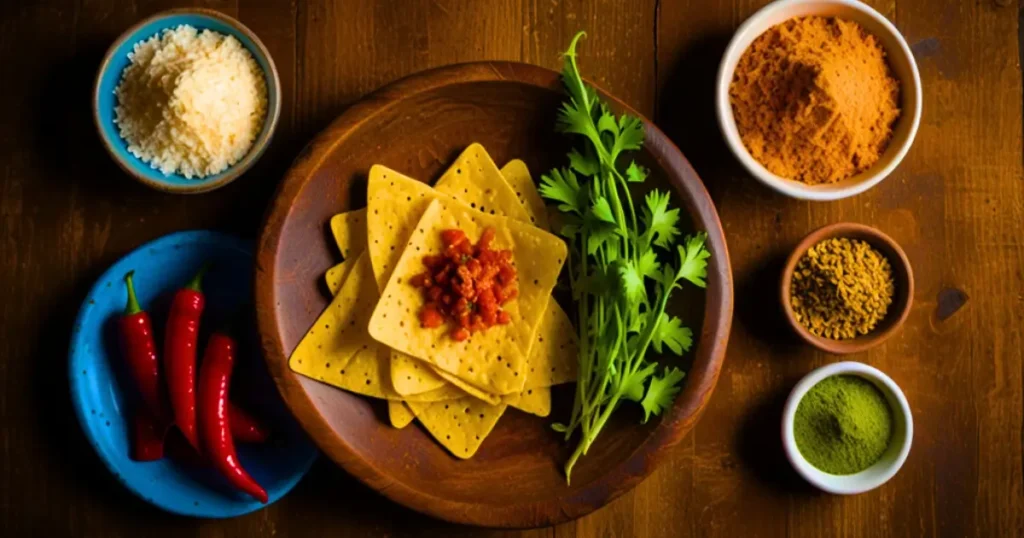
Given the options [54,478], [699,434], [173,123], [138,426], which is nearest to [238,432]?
[138,426]

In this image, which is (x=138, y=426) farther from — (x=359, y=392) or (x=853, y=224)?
(x=853, y=224)

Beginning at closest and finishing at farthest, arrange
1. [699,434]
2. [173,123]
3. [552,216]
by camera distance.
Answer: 1. [173,123]
2. [552,216]
3. [699,434]

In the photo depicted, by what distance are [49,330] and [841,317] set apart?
1.75 metres

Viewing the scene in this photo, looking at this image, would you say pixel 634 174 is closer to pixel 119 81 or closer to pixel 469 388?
pixel 469 388

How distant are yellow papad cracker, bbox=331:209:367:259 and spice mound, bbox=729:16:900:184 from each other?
2.73 ft

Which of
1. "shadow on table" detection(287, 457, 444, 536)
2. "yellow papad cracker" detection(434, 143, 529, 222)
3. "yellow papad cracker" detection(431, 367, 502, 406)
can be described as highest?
"yellow papad cracker" detection(434, 143, 529, 222)

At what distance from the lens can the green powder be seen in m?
1.93

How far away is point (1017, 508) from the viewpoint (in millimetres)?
2070

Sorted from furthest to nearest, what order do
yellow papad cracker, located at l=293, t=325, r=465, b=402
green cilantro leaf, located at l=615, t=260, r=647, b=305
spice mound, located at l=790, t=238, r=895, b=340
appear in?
spice mound, located at l=790, t=238, r=895, b=340, yellow papad cracker, located at l=293, t=325, r=465, b=402, green cilantro leaf, located at l=615, t=260, r=647, b=305

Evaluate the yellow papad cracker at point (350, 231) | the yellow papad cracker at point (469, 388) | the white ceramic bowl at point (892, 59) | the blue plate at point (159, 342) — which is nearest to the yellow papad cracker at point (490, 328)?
the yellow papad cracker at point (469, 388)

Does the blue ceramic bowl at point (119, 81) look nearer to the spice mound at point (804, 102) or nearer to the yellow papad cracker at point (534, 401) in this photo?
the yellow papad cracker at point (534, 401)

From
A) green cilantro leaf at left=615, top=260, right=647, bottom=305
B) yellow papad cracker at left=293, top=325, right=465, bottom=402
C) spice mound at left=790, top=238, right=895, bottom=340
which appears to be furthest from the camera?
spice mound at left=790, top=238, right=895, bottom=340

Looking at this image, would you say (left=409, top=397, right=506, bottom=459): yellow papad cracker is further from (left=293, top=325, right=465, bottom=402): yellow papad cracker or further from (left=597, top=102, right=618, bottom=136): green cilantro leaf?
(left=597, top=102, right=618, bottom=136): green cilantro leaf

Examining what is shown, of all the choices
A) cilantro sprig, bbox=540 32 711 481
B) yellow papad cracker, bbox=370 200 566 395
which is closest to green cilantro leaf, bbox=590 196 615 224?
cilantro sprig, bbox=540 32 711 481
